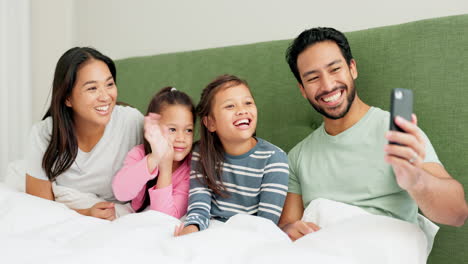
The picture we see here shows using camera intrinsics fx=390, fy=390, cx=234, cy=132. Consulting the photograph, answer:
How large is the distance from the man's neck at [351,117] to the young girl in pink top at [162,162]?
0.49 metres

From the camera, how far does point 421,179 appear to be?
0.85m

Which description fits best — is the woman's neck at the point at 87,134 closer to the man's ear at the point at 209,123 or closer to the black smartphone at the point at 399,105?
the man's ear at the point at 209,123

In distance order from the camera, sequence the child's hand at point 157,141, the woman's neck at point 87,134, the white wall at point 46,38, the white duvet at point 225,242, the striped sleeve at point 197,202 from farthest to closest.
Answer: the white wall at point 46,38
the woman's neck at point 87,134
the child's hand at point 157,141
the striped sleeve at point 197,202
the white duvet at point 225,242

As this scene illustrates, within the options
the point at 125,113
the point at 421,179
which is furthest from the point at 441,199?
the point at 125,113

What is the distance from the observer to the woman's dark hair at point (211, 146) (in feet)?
4.19

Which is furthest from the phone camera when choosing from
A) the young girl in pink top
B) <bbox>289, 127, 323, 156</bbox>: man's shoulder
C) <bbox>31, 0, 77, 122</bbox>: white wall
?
<bbox>31, 0, 77, 122</bbox>: white wall

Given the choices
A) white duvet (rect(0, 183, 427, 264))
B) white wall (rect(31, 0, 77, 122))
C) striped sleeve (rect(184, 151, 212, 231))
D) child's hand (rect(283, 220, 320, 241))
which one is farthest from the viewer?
white wall (rect(31, 0, 77, 122))

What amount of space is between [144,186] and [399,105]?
0.92m

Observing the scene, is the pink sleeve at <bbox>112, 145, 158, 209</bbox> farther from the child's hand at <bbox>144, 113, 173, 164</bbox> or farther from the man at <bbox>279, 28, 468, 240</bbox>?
the man at <bbox>279, 28, 468, 240</bbox>

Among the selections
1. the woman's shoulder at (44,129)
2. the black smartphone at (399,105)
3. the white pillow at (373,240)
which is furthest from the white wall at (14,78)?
the black smartphone at (399,105)

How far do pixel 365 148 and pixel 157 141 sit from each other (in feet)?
2.13

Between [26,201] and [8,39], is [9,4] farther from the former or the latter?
[26,201]

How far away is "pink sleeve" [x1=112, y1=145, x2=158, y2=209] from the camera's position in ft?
4.26

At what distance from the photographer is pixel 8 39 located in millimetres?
2592
